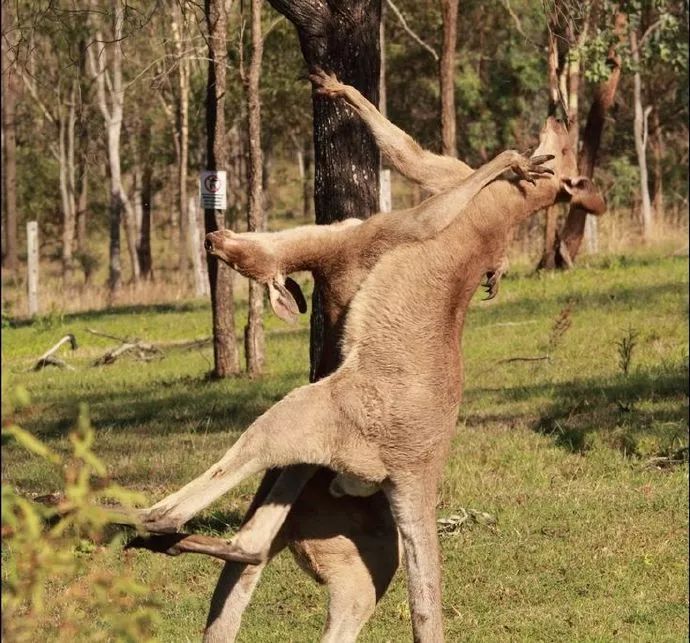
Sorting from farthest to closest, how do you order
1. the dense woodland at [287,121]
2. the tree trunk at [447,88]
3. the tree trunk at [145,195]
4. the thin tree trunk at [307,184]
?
the thin tree trunk at [307,184]
the tree trunk at [145,195]
the dense woodland at [287,121]
the tree trunk at [447,88]

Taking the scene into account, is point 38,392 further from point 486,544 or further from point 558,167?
point 558,167

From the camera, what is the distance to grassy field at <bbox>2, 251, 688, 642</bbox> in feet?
24.5

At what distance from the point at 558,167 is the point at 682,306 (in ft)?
44.4

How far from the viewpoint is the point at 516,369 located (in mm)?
15508

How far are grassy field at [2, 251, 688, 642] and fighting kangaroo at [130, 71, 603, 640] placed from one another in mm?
1428

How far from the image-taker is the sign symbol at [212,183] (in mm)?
14359

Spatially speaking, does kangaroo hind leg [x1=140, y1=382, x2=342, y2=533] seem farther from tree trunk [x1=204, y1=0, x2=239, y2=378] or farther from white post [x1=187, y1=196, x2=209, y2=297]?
white post [x1=187, y1=196, x2=209, y2=297]

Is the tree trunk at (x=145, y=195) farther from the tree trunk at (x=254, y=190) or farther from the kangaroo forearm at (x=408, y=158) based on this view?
the kangaroo forearm at (x=408, y=158)

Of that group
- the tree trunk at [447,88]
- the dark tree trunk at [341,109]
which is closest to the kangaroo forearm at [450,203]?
the dark tree trunk at [341,109]

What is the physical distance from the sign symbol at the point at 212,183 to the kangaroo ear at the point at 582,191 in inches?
358

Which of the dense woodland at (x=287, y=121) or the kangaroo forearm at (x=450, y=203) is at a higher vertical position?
the dense woodland at (x=287, y=121)

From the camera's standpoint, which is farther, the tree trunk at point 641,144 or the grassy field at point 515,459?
the tree trunk at point 641,144

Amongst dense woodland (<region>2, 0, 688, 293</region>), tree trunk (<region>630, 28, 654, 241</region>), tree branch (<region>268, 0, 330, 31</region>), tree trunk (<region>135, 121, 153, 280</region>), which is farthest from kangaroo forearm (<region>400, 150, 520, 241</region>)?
tree trunk (<region>135, 121, 153, 280</region>)

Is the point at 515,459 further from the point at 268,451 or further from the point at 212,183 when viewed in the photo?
the point at 268,451
